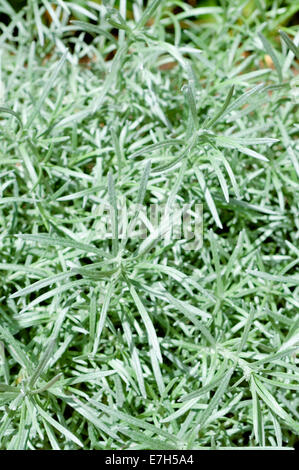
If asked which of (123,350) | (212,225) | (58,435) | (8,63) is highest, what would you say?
(8,63)

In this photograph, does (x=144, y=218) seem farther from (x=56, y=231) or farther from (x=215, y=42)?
(x=215, y=42)

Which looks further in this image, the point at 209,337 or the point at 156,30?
the point at 156,30

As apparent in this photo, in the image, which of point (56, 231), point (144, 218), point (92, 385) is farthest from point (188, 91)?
point (92, 385)

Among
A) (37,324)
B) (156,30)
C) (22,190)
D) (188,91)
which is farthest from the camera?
(156,30)

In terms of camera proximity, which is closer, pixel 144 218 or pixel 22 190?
pixel 144 218

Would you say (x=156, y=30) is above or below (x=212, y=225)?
above

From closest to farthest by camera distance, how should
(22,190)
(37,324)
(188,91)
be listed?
(188,91), (37,324), (22,190)

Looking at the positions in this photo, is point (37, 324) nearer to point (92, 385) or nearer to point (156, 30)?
point (92, 385)

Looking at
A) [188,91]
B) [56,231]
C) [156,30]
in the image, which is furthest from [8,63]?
[188,91]

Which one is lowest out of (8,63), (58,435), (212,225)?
(58,435)
